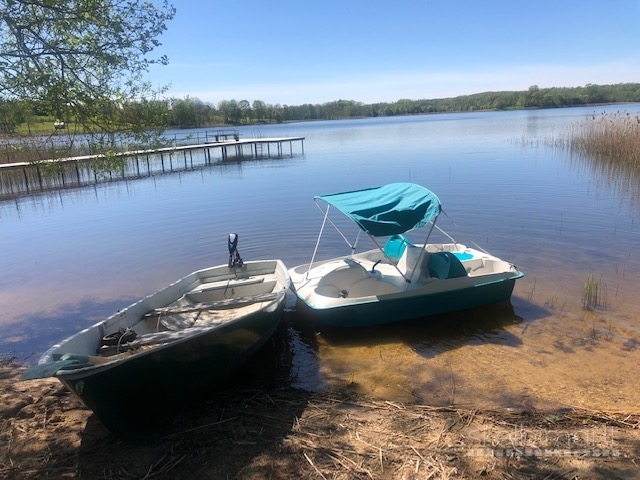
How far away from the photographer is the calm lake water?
6.80 m

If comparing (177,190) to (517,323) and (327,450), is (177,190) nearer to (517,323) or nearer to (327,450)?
(517,323)

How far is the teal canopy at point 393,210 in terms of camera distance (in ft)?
27.4

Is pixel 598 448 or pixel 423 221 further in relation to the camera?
pixel 423 221

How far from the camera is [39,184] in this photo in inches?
1159

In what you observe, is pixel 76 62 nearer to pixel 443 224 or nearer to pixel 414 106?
pixel 443 224

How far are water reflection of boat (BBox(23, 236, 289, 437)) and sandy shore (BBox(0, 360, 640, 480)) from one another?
361 mm

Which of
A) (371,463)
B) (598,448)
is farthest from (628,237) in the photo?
(371,463)

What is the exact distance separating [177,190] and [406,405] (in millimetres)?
23674

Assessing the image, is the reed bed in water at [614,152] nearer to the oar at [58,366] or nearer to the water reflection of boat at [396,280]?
the water reflection of boat at [396,280]

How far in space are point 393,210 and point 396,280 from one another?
1340 millimetres

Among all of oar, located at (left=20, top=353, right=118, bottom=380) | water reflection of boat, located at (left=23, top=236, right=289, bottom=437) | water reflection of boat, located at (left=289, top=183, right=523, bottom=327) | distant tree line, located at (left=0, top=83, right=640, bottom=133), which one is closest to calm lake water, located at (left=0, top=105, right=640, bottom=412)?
water reflection of boat, located at (left=289, top=183, right=523, bottom=327)

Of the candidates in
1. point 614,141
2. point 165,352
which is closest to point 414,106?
point 614,141

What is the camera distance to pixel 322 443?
193 inches

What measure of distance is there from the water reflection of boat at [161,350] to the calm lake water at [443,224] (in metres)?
1.04
